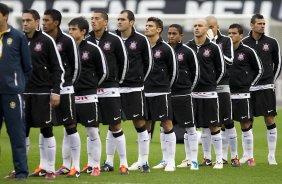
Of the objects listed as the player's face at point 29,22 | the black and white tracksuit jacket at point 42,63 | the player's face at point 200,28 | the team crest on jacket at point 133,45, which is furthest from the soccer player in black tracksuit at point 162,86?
the player's face at point 29,22

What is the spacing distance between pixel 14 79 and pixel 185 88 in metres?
4.09

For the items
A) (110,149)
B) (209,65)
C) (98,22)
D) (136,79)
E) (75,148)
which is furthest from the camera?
(209,65)

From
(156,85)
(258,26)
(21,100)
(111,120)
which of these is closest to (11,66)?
(21,100)

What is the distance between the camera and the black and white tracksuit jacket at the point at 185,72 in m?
16.4

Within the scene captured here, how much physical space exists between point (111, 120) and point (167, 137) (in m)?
1.36

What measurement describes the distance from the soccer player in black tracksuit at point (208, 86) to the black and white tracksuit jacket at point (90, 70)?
2409 mm

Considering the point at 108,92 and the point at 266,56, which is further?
the point at 266,56

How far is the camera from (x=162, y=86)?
15.9 meters

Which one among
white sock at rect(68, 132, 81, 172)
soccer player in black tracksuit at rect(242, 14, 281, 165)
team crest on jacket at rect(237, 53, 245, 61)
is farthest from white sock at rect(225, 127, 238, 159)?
white sock at rect(68, 132, 81, 172)

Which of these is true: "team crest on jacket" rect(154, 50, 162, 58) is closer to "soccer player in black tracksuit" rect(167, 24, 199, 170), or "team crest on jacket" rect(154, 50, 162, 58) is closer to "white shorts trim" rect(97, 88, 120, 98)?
"soccer player in black tracksuit" rect(167, 24, 199, 170)

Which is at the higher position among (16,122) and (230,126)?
(16,122)

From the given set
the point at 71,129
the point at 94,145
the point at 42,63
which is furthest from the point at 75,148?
the point at 42,63

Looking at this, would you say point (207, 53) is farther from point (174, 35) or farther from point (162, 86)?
point (162, 86)

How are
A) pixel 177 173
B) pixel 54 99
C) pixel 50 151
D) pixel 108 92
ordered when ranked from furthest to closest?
pixel 177 173, pixel 108 92, pixel 50 151, pixel 54 99
